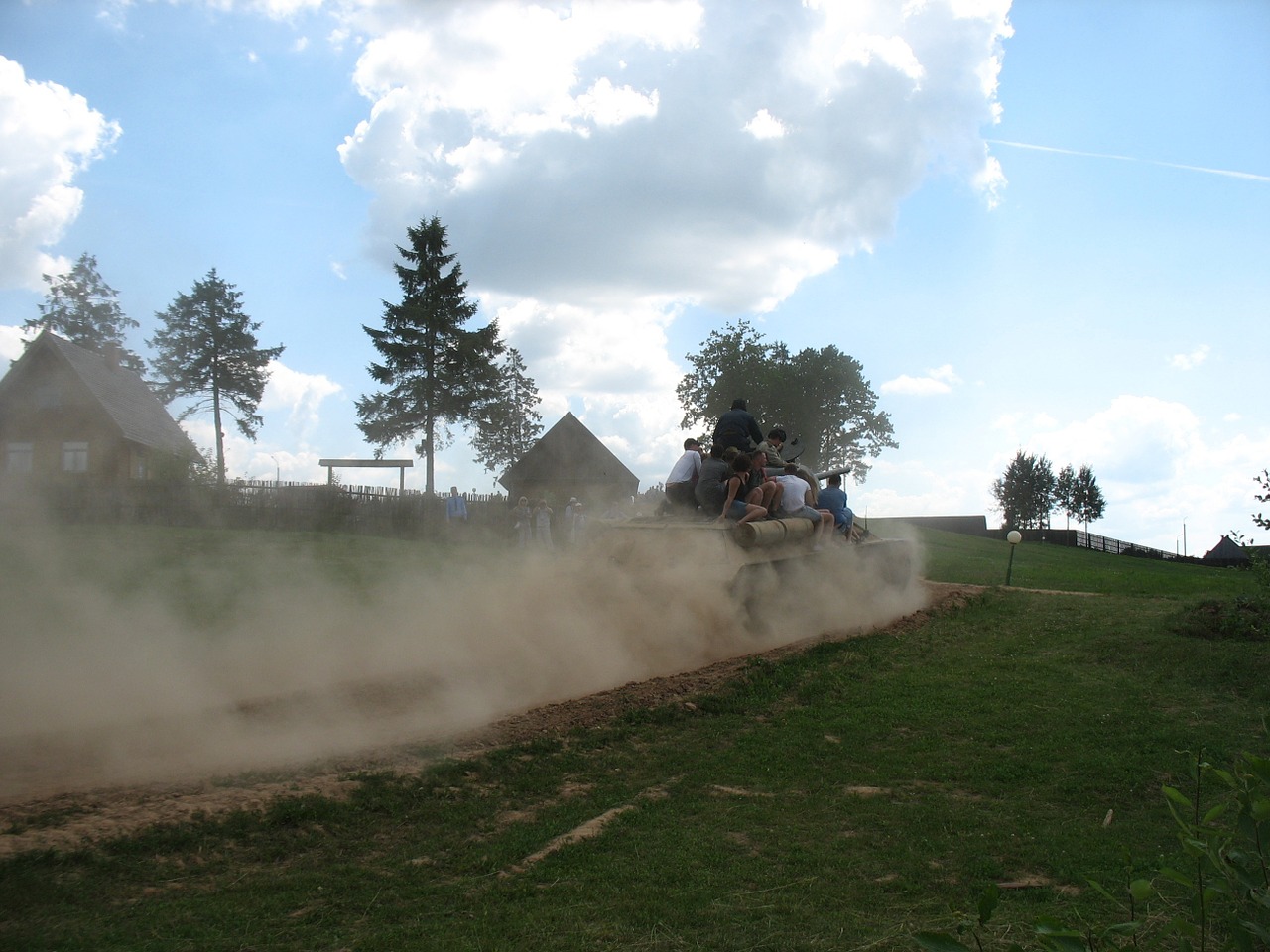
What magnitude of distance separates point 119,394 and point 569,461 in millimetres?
32563

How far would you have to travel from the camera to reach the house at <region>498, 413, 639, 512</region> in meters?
45.0

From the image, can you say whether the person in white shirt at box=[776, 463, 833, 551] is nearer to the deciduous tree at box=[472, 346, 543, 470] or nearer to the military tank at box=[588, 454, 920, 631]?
the military tank at box=[588, 454, 920, 631]

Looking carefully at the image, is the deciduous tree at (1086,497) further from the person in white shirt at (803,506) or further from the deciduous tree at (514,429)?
the person in white shirt at (803,506)

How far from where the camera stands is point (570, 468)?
46.7 metres

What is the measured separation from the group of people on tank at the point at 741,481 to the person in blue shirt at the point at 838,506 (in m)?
0.21

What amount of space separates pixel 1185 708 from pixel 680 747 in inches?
175

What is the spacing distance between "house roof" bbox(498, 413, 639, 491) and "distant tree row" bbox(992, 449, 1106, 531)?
35.1m

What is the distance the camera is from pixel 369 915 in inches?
176

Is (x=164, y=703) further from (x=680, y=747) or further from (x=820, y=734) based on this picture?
(x=820, y=734)

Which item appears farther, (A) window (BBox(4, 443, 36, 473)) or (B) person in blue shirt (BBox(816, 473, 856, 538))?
(B) person in blue shirt (BBox(816, 473, 856, 538))

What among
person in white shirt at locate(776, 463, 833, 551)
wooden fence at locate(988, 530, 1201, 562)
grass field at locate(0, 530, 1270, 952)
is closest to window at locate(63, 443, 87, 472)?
grass field at locate(0, 530, 1270, 952)

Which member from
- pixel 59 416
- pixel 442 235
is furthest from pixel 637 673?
pixel 442 235

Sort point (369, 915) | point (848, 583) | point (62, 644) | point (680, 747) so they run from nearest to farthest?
point (369, 915)
point (680, 747)
point (62, 644)
point (848, 583)

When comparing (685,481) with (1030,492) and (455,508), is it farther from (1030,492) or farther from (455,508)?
(1030,492)
